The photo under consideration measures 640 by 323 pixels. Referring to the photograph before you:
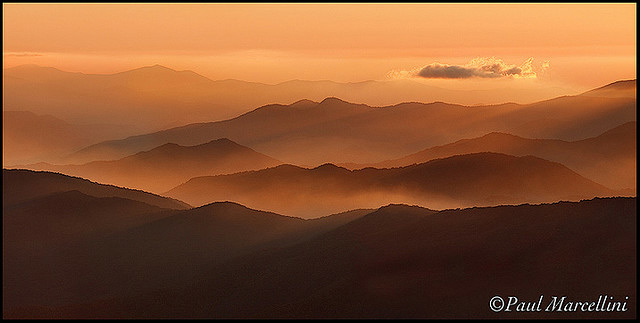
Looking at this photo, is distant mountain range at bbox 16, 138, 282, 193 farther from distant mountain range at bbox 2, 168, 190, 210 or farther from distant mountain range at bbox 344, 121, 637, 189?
distant mountain range at bbox 2, 168, 190, 210

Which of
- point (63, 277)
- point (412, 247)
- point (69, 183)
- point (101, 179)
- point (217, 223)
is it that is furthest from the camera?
point (101, 179)

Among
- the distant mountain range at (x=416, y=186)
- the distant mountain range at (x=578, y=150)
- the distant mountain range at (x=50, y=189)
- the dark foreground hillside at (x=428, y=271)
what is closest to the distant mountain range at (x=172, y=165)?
the distant mountain range at (x=578, y=150)

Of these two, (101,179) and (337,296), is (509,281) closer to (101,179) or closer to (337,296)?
(337,296)

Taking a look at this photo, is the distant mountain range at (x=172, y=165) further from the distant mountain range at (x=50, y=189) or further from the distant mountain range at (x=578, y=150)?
the distant mountain range at (x=50, y=189)

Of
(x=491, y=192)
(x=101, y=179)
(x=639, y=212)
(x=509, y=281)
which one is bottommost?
(x=509, y=281)

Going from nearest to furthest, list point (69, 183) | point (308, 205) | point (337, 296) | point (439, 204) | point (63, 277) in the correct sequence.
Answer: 1. point (337, 296)
2. point (63, 277)
3. point (69, 183)
4. point (439, 204)
5. point (308, 205)

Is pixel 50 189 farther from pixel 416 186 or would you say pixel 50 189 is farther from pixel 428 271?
pixel 416 186

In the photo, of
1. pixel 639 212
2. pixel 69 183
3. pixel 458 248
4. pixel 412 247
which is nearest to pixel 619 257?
pixel 639 212

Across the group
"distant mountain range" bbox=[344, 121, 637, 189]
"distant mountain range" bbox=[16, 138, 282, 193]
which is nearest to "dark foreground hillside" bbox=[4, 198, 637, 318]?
"distant mountain range" bbox=[344, 121, 637, 189]
